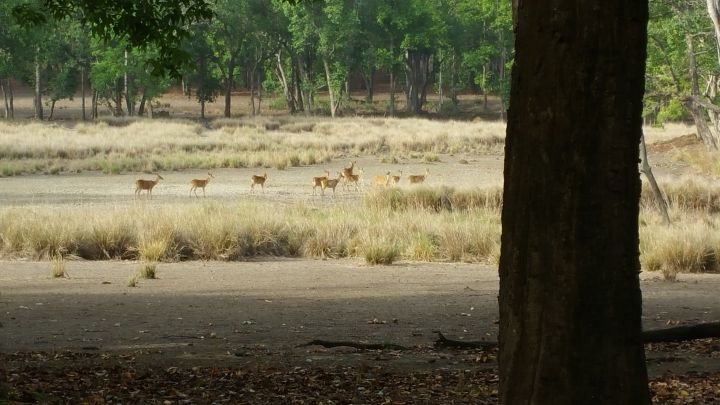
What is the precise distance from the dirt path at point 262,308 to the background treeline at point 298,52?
51111 millimetres

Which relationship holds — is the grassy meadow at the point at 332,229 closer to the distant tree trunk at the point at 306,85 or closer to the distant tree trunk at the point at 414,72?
the distant tree trunk at the point at 306,85

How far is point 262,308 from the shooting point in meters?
13.3

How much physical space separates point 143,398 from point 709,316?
712 centimetres

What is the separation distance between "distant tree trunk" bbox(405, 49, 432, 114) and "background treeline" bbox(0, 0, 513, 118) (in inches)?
3.0

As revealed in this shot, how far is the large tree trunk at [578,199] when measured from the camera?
459 cm

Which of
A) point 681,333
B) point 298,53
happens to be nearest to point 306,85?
point 298,53

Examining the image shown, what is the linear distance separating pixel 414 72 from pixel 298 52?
9.27 m

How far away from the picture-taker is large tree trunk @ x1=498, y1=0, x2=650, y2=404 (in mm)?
4594

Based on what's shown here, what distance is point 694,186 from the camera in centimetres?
2680

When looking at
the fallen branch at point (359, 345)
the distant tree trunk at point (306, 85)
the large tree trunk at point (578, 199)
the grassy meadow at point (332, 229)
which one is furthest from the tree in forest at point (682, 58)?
the distant tree trunk at point (306, 85)

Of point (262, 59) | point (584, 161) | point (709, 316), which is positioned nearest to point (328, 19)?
point (262, 59)

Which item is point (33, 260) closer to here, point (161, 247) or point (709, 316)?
point (161, 247)

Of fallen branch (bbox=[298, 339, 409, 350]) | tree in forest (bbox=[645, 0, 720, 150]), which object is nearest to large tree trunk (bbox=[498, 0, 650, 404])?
fallen branch (bbox=[298, 339, 409, 350])

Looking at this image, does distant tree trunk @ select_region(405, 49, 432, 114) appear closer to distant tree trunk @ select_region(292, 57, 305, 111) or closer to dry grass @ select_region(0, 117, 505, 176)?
distant tree trunk @ select_region(292, 57, 305, 111)
